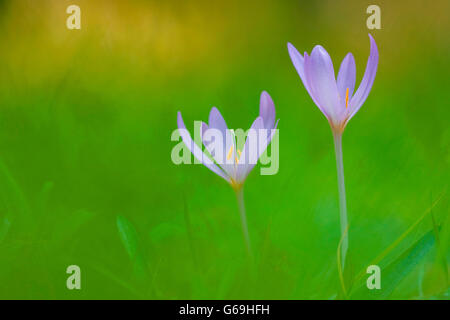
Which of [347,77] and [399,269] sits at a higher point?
[347,77]

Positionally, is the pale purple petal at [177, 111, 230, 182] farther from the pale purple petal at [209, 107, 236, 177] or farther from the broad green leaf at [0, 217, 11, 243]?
the broad green leaf at [0, 217, 11, 243]

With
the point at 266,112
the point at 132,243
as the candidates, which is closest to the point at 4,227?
the point at 132,243

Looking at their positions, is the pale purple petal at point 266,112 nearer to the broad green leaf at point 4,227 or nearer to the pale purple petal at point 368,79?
the pale purple petal at point 368,79

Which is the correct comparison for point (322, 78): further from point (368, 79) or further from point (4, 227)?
point (4, 227)

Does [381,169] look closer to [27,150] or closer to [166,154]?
[166,154]

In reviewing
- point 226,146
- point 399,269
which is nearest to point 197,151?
point 226,146

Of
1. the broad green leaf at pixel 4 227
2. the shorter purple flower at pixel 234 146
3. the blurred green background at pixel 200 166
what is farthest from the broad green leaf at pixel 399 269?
the broad green leaf at pixel 4 227
